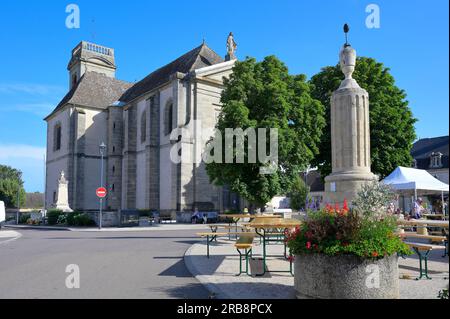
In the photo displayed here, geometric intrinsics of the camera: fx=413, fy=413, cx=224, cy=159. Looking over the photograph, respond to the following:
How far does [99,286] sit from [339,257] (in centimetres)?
404

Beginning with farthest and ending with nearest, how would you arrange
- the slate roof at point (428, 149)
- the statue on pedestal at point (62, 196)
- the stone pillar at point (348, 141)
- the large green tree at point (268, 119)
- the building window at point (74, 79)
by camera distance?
the building window at point (74, 79) < the slate roof at point (428, 149) < the statue on pedestal at point (62, 196) < the large green tree at point (268, 119) < the stone pillar at point (348, 141)

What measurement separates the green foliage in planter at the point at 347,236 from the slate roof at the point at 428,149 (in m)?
46.7

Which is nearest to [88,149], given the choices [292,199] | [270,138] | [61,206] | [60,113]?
[60,113]

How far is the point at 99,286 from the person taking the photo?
6.98 metres

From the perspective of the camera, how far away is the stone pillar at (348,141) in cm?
1119

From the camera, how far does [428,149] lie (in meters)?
51.6

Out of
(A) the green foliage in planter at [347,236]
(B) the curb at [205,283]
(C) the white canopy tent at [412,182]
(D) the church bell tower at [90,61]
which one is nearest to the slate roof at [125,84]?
(D) the church bell tower at [90,61]

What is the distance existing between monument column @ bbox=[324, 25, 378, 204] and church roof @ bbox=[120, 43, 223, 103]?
26.9m

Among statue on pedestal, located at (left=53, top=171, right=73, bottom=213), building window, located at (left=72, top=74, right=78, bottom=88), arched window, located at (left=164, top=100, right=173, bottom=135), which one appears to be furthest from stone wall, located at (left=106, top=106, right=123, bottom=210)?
building window, located at (left=72, top=74, right=78, bottom=88)

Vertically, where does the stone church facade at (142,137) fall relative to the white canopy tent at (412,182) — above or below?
above

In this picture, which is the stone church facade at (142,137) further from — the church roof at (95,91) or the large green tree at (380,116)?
the large green tree at (380,116)

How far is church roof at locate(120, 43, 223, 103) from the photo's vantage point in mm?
38875

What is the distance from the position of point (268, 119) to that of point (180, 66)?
2124 cm

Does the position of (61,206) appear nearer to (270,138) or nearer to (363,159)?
(270,138)
